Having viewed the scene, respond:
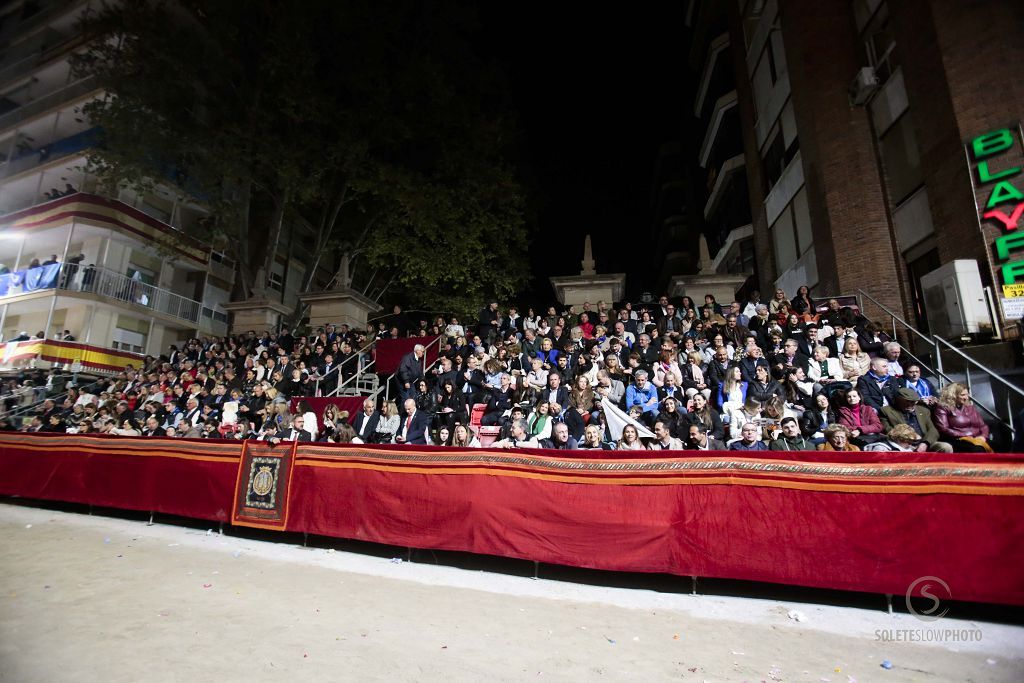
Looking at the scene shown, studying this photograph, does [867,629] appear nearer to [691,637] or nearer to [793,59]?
[691,637]

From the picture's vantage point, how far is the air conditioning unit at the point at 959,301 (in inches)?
402

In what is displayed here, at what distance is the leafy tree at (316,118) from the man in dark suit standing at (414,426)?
33.5ft

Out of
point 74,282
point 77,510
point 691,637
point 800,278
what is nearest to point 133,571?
point 77,510

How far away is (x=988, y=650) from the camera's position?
369 centimetres

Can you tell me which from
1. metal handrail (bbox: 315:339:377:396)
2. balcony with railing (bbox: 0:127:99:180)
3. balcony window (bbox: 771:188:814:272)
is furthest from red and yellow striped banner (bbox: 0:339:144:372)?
balcony window (bbox: 771:188:814:272)

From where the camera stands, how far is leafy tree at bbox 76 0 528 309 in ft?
54.6

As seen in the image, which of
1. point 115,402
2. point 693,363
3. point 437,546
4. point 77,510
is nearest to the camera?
point 437,546

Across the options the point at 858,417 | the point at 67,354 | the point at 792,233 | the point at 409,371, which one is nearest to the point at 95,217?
the point at 67,354

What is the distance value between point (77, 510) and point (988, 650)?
12.2 metres

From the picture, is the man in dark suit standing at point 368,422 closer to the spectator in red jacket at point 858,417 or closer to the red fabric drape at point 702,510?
the red fabric drape at point 702,510

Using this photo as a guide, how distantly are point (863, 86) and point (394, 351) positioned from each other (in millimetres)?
14868

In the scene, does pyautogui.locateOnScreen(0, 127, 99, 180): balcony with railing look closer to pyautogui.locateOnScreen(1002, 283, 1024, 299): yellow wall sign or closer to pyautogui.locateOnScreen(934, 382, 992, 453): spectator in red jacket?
pyautogui.locateOnScreen(934, 382, 992, 453): spectator in red jacket

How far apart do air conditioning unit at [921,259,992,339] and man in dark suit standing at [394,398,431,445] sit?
35.4 feet

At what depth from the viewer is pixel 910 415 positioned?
711cm
